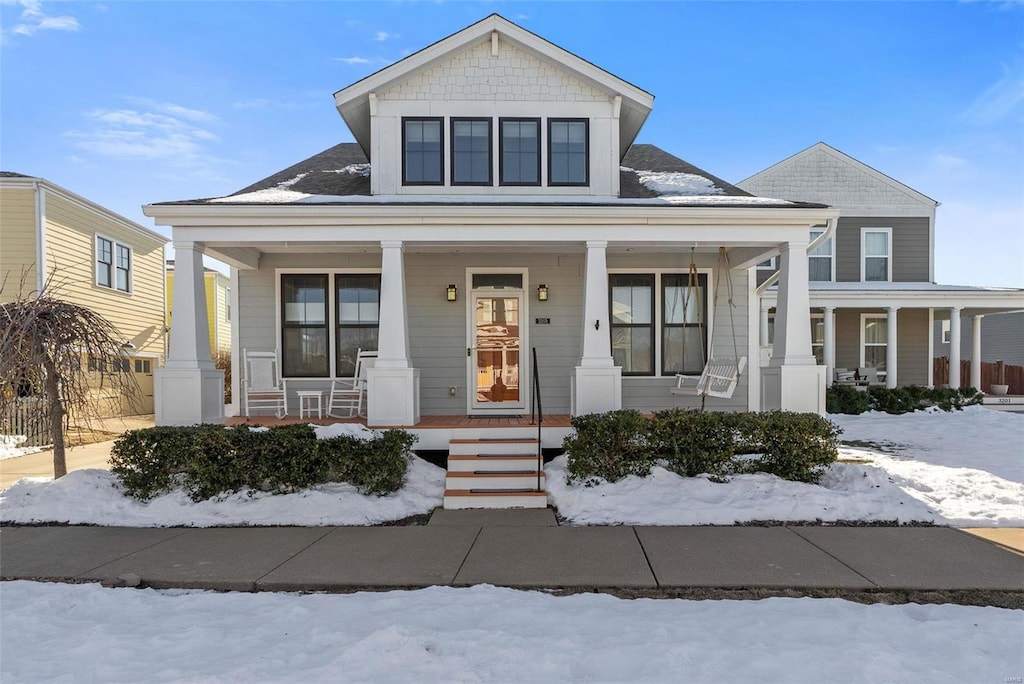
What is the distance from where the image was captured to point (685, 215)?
22.4 feet

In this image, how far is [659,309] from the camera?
8.66m

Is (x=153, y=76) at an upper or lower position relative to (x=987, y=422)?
upper

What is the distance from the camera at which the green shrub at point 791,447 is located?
5654 mm

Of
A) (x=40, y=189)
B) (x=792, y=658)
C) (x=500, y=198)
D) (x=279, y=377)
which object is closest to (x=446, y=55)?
(x=500, y=198)

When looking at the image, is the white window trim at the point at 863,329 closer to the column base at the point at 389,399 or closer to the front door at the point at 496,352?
the front door at the point at 496,352

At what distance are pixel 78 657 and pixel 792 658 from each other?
11.8 ft

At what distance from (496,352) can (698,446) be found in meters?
3.71

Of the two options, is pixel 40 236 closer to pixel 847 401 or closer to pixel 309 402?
pixel 309 402

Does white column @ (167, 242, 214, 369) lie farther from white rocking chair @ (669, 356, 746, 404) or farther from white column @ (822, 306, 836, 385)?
white column @ (822, 306, 836, 385)

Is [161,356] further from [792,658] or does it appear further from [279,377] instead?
[792,658]

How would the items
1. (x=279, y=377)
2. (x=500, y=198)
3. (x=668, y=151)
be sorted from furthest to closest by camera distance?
(x=668, y=151), (x=279, y=377), (x=500, y=198)

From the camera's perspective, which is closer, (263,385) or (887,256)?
(263,385)

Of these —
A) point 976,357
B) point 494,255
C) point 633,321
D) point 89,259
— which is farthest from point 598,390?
point 976,357

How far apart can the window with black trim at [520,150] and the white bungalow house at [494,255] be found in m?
0.03
